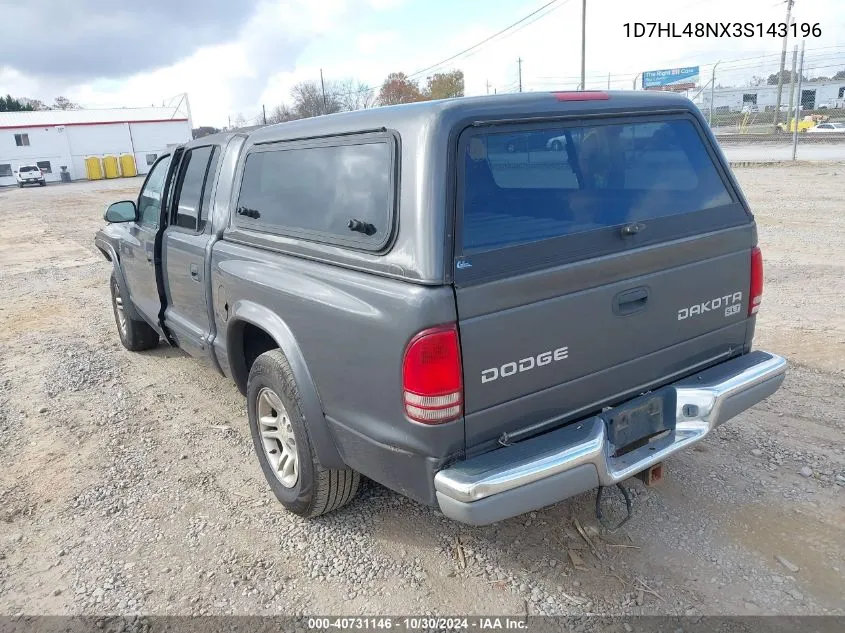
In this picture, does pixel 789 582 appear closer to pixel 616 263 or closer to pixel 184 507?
pixel 616 263

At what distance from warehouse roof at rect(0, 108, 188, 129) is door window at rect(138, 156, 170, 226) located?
168ft

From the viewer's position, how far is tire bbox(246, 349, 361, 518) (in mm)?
2953

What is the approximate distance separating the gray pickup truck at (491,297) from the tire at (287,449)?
1 cm

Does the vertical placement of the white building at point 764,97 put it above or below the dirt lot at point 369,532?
A: above

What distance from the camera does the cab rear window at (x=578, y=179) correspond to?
2.42 meters

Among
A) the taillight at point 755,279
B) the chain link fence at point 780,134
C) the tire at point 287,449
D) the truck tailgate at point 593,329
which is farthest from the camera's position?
the chain link fence at point 780,134

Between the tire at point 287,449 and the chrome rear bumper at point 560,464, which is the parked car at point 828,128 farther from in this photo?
the tire at point 287,449

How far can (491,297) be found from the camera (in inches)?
90.6

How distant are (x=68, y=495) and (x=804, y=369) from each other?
191 inches

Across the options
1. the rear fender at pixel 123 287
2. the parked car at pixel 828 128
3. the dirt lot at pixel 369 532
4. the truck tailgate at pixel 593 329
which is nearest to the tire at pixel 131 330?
the rear fender at pixel 123 287

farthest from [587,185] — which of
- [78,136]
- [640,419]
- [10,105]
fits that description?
[10,105]

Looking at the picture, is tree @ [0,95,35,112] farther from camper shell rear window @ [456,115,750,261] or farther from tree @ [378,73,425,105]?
camper shell rear window @ [456,115,750,261]

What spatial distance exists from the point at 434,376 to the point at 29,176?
48.7 metres

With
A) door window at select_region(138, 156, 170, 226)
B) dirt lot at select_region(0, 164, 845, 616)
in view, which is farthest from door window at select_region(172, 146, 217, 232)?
dirt lot at select_region(0, 164, 845, 616)
